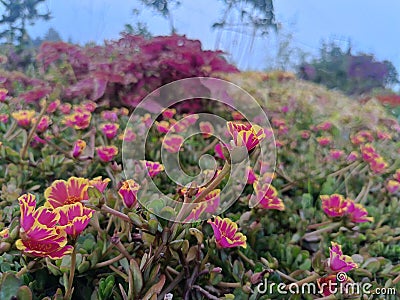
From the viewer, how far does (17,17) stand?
5.16 feet

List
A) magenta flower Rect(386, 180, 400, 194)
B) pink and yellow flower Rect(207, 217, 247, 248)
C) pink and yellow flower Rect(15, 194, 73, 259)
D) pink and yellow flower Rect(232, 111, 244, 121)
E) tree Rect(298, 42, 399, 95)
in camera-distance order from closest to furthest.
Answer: pink and yellow flower Rect(15, 194, 73, 259) → pink and yellow flower Rect(207, 217, 247, 248) → magenta flower Rect(386, 180, 400, 194) → pink and yellow flower Rect(232, 111, 244, 121) → tree Rect(298, 42, 399, 95)

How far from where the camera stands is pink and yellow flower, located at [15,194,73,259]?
11.8 inches

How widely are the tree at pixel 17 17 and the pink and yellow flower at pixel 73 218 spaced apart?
1435 mm

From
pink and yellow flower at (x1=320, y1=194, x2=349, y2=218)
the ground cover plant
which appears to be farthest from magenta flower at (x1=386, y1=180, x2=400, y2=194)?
pink and yellow flower at (x1=320, y1=194, x2=349, y2=218)

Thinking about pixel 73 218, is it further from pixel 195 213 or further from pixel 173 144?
pixel 173 144

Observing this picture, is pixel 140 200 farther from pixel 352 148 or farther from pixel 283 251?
pixel 352 148

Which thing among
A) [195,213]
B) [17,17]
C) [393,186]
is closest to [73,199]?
[195,213]

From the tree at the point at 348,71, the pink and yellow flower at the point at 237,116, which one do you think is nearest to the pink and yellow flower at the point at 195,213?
the pink and yellow flower at the point at 237,116

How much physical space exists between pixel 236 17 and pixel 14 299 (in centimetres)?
162

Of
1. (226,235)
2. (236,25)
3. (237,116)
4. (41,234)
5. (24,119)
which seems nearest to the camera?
(41,234)

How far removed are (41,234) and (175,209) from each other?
0.42 ft

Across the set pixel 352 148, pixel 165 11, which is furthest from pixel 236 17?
pixel 352 148

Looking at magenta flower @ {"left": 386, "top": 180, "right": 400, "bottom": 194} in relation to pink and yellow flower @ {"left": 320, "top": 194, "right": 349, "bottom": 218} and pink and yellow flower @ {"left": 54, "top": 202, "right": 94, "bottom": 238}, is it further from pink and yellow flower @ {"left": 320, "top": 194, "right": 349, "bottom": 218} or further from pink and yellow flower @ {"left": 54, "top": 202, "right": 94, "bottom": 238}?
pink and yellow flower @ {"left": 54, "top": 202, "right": 94, "bottom": 238}

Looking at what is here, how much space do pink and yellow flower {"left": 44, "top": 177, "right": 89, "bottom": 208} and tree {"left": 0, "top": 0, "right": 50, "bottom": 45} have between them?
1375mm
